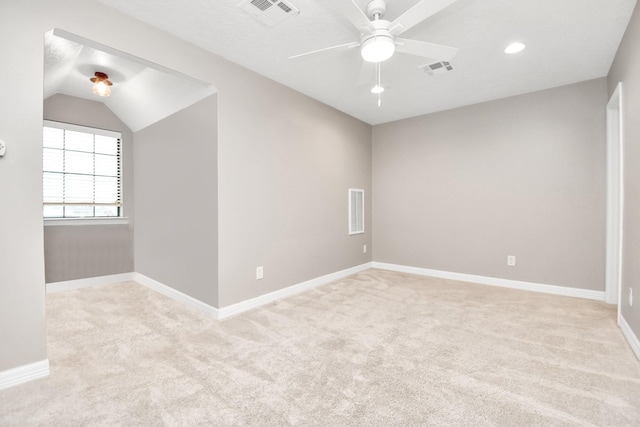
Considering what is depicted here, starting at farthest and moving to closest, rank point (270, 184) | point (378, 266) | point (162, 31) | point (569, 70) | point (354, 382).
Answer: point (378, 266) → point (270, 184) → point (569, 70) → point (162, 31) → point (354, 382)

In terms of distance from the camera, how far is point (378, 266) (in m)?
5.07

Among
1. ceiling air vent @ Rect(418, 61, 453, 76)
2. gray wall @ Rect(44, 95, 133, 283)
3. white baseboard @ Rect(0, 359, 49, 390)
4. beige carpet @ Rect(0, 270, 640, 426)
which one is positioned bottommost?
beige carpet @ Rect(0, 270, 640, 426)

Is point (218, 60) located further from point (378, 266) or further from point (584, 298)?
point (584, 298)

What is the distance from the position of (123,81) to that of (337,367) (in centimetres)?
383

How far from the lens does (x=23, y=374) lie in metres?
1.76

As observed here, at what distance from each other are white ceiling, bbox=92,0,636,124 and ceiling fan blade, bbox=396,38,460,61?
0.29m

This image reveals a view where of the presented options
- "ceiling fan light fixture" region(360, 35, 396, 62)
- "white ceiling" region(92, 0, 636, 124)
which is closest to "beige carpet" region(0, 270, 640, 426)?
"ceiling fan light fixture" region(360, 35, 396, 62)

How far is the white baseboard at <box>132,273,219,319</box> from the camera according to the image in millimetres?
2879

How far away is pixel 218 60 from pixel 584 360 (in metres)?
3.87

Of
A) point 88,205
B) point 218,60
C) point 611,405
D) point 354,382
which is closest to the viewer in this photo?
point 611,405

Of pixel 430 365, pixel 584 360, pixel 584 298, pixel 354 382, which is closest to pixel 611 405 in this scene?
pixel 584 360

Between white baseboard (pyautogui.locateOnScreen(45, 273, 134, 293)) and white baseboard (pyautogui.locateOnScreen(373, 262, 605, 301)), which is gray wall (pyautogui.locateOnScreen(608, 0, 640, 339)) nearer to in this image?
white baseboard (pyautogui.locateOnScreen(373, 262, 605, 301))

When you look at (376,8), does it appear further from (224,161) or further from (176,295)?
(176,295)

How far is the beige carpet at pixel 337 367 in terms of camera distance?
150 centimetres
